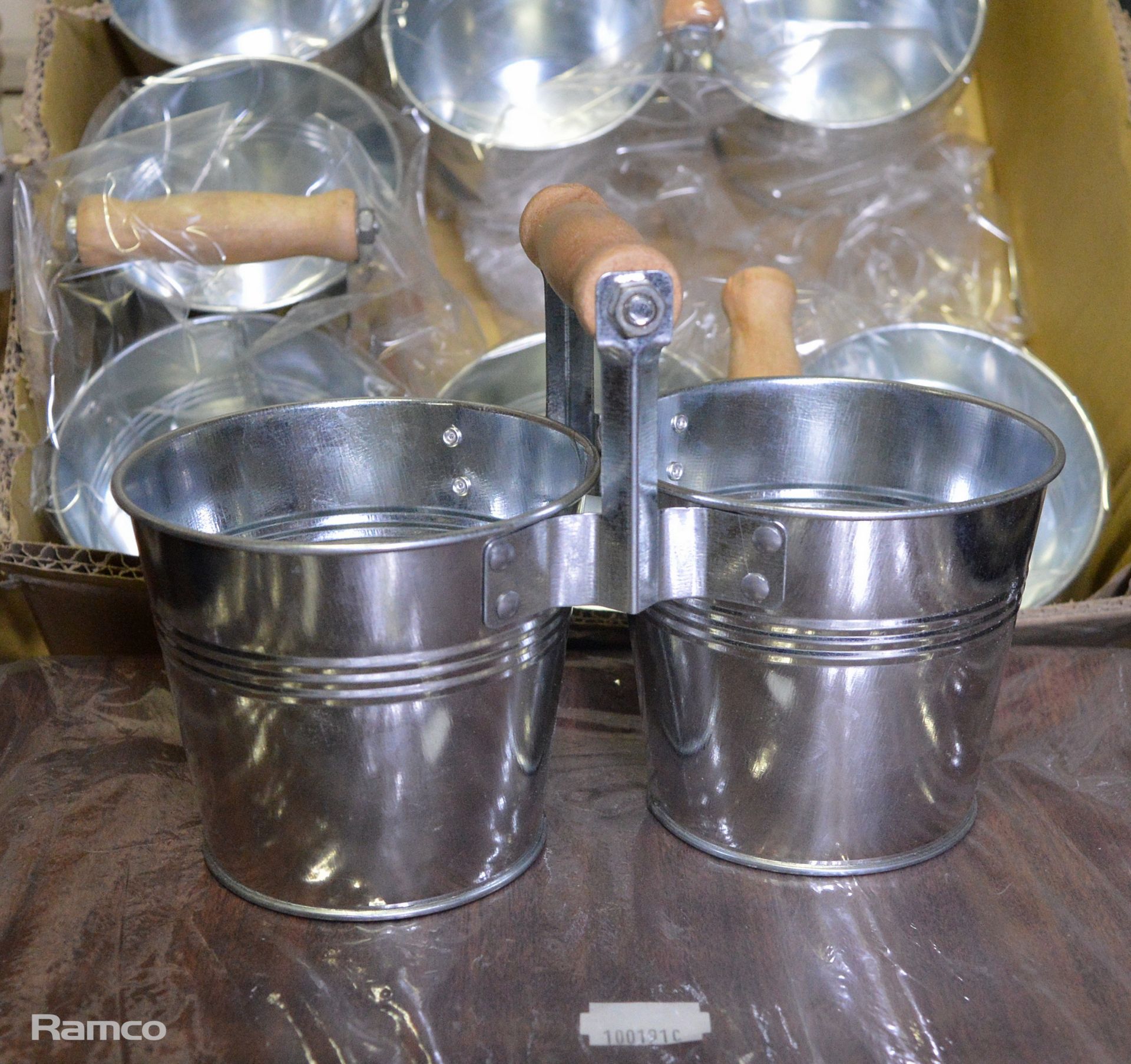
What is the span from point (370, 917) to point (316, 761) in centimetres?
10

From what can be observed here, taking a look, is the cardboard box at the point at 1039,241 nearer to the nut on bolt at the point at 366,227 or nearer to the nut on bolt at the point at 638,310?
the nut on bolt at the point at 366,227

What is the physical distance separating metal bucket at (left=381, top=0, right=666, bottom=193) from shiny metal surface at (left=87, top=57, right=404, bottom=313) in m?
0.05

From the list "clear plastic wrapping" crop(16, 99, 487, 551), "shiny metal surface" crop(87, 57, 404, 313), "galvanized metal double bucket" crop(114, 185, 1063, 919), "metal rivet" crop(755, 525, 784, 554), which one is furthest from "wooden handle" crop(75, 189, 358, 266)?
"metal rivet" crop(755, 525, 784, 554)

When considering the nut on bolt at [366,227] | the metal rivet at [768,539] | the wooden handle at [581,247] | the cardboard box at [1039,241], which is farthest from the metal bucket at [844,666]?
the nut on bolt at [366,227]

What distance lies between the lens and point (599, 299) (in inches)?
21.3

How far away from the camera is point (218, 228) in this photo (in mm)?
896

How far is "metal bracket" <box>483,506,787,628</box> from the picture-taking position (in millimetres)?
591

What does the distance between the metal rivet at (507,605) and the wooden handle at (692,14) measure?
0.65m

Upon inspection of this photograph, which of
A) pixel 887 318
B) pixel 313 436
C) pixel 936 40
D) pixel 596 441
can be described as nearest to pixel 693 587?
pixel 596 441

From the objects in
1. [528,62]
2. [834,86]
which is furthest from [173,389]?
[834,86]

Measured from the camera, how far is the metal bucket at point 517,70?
3.59ft

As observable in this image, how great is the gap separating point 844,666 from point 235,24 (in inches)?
34.3

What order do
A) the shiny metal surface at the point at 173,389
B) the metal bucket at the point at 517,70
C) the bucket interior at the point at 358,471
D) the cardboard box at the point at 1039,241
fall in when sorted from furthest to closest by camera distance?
the metal bucket at the point at 517,70 → the shiny metal surface at the point at 173,389 → the cardboard box at the point at 1039,241 → the bucket interior at the point at 358,471

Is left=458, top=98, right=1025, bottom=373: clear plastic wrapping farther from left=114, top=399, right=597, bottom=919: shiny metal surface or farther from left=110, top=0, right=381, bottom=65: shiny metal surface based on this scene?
left=114, top=399, right=597, bottom=919: shiny metal surface
